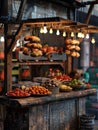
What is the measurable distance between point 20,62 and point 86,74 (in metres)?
5.34

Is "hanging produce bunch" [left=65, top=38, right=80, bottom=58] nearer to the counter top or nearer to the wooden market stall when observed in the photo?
the wooden market stall

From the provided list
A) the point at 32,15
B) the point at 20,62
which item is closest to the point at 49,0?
the point at 32,15

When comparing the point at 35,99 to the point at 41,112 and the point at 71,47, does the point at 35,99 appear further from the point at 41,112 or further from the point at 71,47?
the point at 71,47

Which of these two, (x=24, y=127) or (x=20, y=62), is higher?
(x=20, y=62)

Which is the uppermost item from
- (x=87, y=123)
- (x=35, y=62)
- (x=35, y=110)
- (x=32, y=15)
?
(x=32, y=15)

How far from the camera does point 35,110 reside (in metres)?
9.52

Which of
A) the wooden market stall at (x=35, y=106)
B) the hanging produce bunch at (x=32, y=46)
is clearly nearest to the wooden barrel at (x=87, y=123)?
the wooden market stall at (x=35, y=106)

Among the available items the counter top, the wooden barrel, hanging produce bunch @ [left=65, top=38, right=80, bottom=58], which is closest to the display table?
the counter top

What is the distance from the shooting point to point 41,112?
980cm

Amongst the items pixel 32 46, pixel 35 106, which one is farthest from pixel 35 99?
pixel 32 46

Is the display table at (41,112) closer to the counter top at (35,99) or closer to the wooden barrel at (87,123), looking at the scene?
the counter top at (35,99)

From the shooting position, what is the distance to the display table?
926 cm

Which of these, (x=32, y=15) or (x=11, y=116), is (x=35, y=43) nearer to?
(x=32, y=15)

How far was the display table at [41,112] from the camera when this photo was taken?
30.4ft
